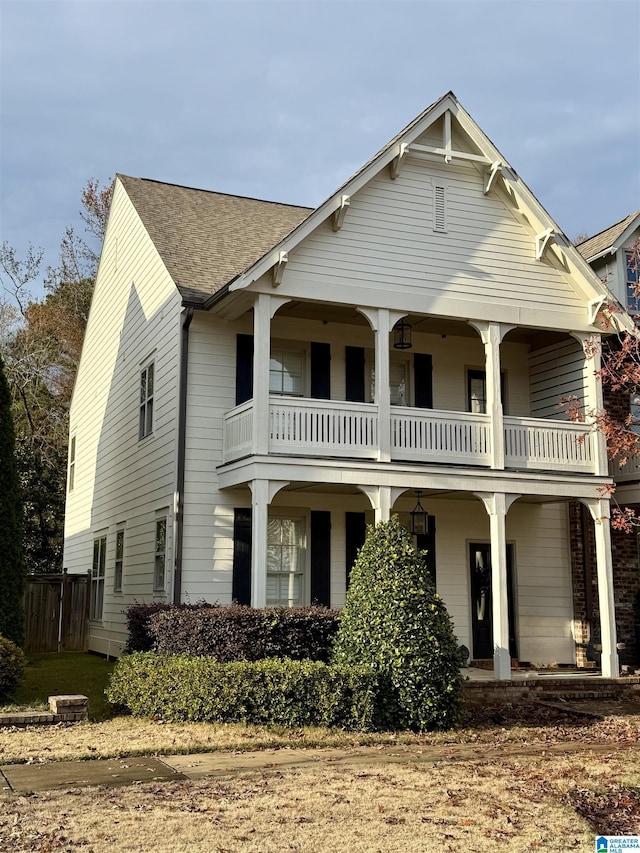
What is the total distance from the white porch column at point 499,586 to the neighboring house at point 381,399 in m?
0.04

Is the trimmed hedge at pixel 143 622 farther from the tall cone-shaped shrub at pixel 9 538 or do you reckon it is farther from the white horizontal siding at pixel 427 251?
the white horizontal siding at pixel 427 251

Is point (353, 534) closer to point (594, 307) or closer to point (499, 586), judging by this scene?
point (499, 586)

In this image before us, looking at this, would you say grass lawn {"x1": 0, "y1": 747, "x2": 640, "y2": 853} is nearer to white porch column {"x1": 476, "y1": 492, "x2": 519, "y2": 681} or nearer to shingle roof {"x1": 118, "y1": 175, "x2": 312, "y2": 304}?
white porch column {"x1": 476, "y1": 492, "x2": 519, "y2": 681}

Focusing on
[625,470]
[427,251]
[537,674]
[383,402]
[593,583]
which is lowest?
[537,674]

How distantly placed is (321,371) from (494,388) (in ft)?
10.6

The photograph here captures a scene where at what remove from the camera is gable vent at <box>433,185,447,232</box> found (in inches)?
642

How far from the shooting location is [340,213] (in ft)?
49.7

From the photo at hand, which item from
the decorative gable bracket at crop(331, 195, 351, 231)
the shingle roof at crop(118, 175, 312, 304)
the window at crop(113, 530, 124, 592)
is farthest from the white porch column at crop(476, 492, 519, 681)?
the window at crop(113, 530, 124, 592)

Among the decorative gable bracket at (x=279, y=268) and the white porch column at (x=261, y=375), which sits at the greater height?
the decorative gable bracket at (x=279, y=268)

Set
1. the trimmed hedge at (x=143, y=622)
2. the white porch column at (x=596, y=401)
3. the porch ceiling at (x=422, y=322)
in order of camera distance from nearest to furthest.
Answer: the trimmed hedge at (x=143, y=622), the porch ceiling at (x=422, y=322), the white porch column at (x=596, y=401)

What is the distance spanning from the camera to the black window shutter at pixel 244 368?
1604 cm

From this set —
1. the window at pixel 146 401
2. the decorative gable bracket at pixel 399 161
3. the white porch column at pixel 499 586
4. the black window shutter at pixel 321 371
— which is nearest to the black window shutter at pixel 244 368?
the black window shutter at pixel 321 371

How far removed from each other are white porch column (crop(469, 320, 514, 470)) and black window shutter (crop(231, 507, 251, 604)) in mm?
4446

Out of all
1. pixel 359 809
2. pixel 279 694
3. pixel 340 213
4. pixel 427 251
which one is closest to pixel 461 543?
pixel 427 251
